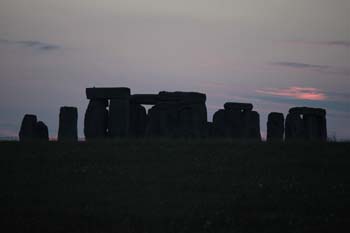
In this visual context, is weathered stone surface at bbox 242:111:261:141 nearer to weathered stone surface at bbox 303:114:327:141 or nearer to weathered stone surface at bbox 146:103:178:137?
weathered stone surface at bbox 303:114:327:141

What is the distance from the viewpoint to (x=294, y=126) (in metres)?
40.9

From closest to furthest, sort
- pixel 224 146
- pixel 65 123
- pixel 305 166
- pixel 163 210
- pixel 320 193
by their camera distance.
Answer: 1. pixel 163 210
2. pixel 320 193
3. pixel 305 166
4. pixel 224 146
5. pixel 65 123

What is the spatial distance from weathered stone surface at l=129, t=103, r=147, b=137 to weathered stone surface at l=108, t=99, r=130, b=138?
1655mm

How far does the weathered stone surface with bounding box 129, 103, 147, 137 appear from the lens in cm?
3972

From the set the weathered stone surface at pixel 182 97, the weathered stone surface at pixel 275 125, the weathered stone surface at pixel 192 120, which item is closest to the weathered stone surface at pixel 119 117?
the weathered stone surface at pixel 182 97

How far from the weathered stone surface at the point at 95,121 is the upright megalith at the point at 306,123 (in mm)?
9991

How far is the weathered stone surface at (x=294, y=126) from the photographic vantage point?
40906 mm

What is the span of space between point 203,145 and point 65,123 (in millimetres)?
12480

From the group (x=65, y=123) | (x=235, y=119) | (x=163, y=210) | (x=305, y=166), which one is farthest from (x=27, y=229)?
(x=235, y=119)

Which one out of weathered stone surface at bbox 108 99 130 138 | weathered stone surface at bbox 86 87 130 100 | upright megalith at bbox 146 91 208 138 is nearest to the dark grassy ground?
upright megalith at bbox 146 91 208 138

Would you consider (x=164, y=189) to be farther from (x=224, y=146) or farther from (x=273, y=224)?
(x=224, y=146)

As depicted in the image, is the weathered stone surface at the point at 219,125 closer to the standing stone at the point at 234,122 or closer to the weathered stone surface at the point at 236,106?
the standing stone at the point at 234,122

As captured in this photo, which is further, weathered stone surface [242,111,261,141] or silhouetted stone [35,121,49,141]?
weathered stone surface [242,111,261,141]

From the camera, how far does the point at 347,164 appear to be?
2411 cm
